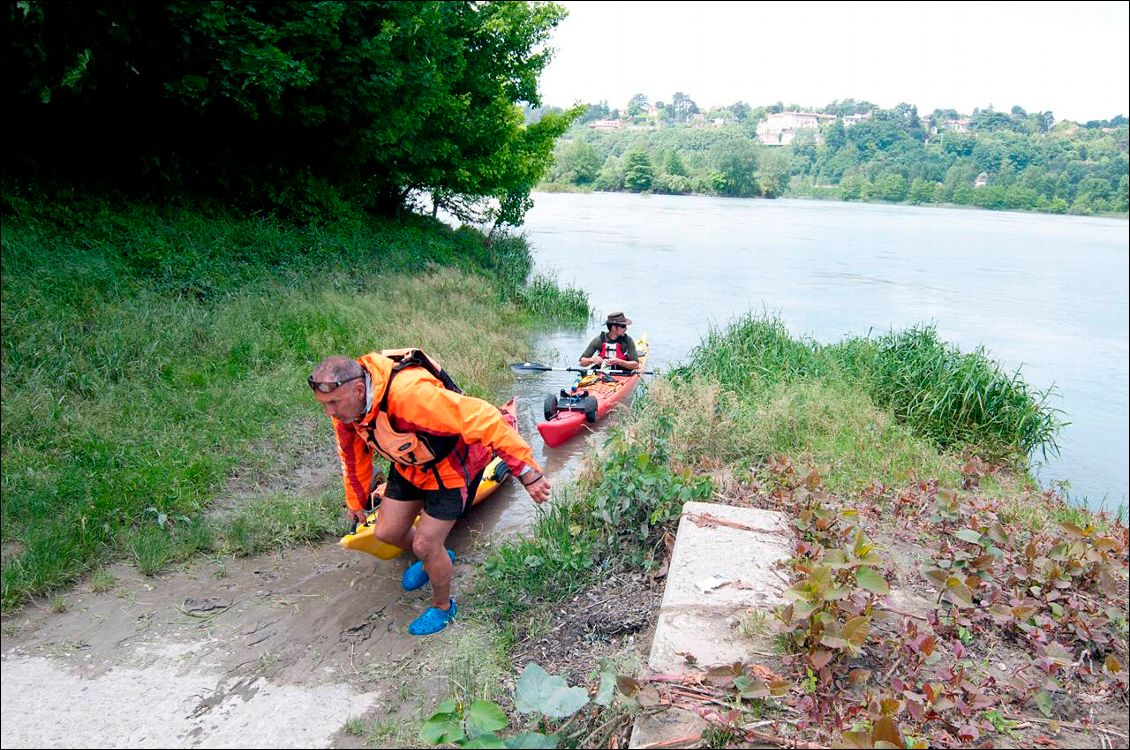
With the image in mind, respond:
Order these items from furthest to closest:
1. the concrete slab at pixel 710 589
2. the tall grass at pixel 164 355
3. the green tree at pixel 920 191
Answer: the green tree at pixel 920 191 < the tall grass at pixel 164 355 < the concrete slab at pixel 710 589

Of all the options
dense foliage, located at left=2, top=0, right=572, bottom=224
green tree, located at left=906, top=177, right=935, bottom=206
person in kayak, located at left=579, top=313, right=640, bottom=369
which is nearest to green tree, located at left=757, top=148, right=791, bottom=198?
green tree, located at left=906, top=177, right=935, bottom=206

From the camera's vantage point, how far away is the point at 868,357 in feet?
29.4

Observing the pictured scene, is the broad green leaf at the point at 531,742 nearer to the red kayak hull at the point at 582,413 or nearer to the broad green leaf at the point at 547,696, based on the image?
the broad green leaf at the point at 547,696

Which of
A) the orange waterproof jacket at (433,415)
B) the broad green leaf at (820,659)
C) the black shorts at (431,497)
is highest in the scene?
the orange waterproof jacket at (433,415)

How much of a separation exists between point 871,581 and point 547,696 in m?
1.28

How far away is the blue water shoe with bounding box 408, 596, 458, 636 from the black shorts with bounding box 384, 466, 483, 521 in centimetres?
52

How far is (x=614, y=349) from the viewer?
28.4 feet

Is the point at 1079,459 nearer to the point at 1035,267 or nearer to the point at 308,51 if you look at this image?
the point at 308,51

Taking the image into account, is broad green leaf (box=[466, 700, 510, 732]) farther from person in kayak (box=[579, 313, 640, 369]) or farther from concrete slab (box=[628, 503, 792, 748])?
person in kayak (box=[579, 313, 640, 369])

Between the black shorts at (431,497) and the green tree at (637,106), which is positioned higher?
the green tree at (637,106)

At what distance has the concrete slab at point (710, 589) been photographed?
9.03 ft

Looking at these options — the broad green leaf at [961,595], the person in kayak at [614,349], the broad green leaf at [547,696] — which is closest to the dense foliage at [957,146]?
the person in kayak at [614,349]

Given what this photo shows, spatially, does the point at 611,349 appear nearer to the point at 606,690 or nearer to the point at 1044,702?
the point at 606,690

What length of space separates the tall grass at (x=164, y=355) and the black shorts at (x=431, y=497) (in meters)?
1.33
